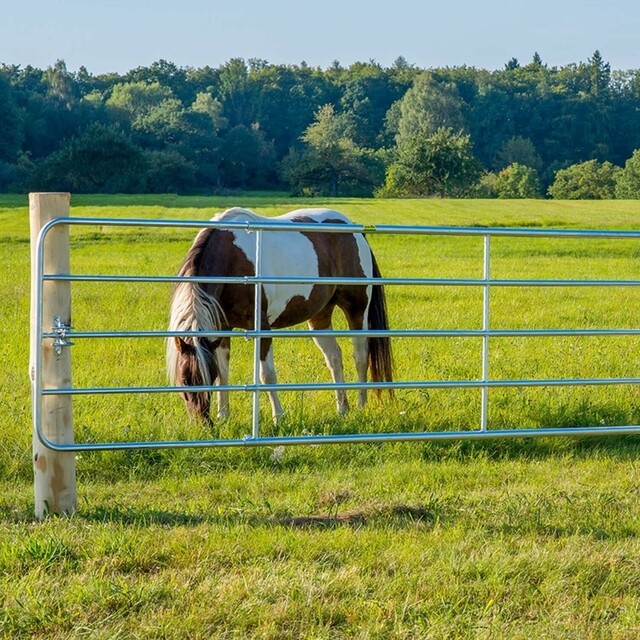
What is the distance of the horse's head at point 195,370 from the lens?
20.7 ft

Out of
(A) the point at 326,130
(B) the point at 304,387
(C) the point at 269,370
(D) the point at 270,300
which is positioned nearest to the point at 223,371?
(C) the point at 269,370

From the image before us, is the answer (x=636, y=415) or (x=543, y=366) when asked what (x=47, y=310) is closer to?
(x=636, y=415)

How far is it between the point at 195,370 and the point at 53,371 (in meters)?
1.71

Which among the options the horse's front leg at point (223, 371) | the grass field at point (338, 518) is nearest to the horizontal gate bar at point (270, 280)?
the grass field at point (338, 518)

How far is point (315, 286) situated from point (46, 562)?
4264 mm

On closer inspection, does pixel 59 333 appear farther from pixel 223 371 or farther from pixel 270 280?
pixel 223 371

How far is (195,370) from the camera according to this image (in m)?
6.36

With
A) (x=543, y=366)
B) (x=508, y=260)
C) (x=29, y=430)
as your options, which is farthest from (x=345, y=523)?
(x=508, y=260)

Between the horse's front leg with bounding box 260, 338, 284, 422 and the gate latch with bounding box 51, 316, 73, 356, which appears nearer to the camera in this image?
the gate latch with bounding box 51, 316, 73, 356

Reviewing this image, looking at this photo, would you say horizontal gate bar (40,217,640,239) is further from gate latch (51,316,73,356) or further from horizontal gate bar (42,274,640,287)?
gate latch (51,316,73,356)

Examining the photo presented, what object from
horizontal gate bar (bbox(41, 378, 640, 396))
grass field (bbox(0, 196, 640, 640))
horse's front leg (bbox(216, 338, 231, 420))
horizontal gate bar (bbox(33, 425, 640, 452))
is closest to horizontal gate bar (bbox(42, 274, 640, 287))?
horizontal gate bar (bbox(41, 378, 640, 396))

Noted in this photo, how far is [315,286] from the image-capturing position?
7.84m

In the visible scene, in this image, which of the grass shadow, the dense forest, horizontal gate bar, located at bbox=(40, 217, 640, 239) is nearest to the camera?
the grass shadow

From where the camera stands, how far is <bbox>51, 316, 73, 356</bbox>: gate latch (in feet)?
15.3
